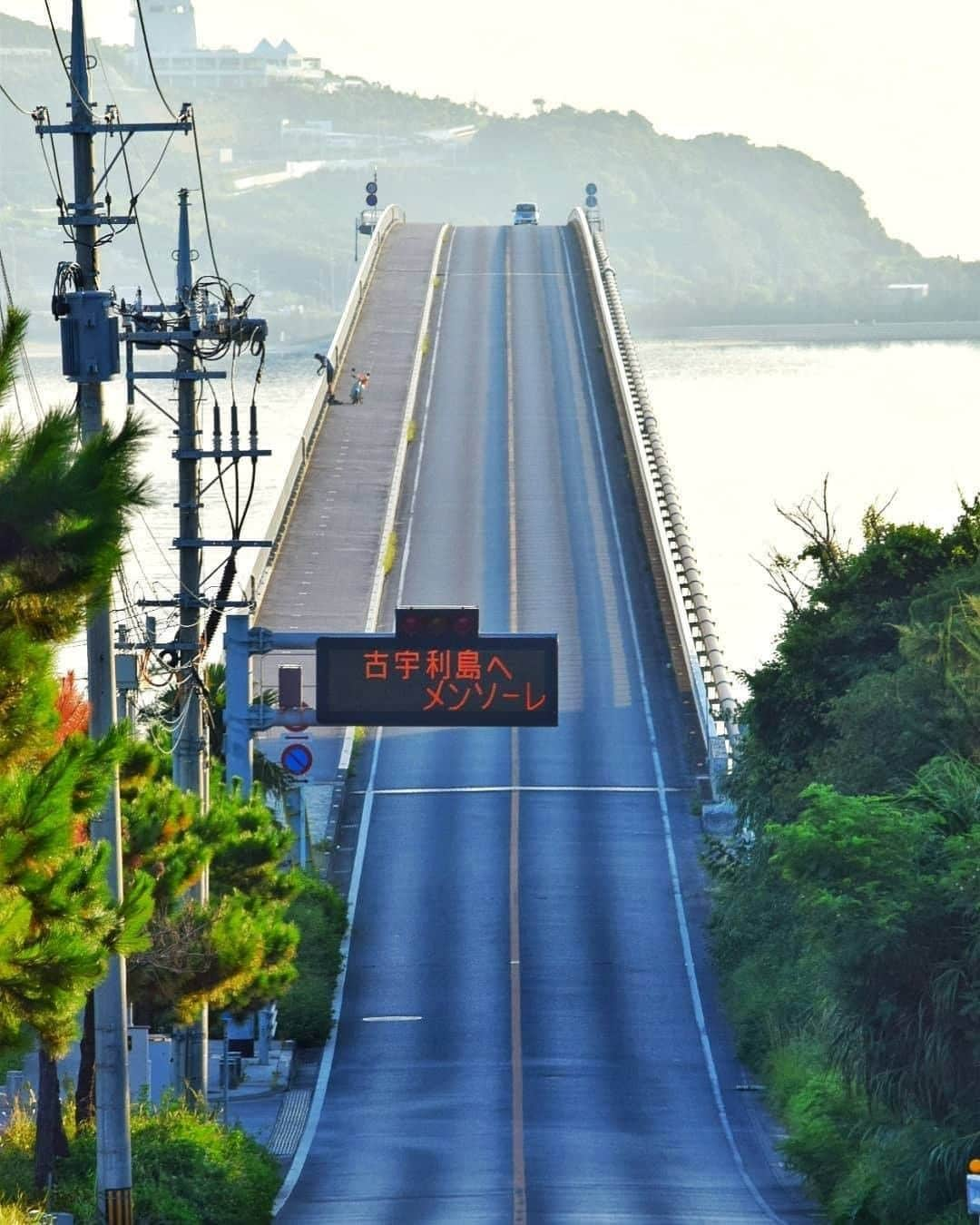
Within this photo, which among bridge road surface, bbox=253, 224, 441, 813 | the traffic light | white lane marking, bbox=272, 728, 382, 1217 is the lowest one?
white lane marking, bbox=272, 728, 382, 1217

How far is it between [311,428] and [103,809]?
2907 inches

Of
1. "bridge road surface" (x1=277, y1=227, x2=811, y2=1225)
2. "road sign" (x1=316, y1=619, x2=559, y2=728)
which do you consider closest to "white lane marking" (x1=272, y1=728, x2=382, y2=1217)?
"bridge road surface" (x1=277, y1=227, x2=811, y2=1225)

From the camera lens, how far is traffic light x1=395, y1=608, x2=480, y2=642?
34.9 metres

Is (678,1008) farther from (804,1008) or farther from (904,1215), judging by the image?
(904,1215)

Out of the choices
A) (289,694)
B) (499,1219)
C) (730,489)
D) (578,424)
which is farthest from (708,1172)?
(730,489)

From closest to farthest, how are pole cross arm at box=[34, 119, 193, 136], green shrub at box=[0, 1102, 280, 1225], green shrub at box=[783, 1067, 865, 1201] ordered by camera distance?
pole cross arm at box=[34, 119, 193, 136]
green shrub at box=[0, 1102, 280, 1225]
green shrub at box=[783, 1067, 865, 1201]

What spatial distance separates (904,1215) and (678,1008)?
59.1 feet

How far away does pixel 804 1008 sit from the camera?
40.9 m

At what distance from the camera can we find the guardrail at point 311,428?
73.9 m

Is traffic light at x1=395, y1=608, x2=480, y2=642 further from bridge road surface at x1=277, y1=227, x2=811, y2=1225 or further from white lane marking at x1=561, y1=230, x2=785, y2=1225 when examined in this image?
white lane marking at x1=561, y1=230, x2=785, y2=1225

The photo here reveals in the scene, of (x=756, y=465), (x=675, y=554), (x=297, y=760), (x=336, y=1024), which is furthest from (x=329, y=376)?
(x=336, y=1024)

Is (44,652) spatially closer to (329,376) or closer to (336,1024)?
(336,1024)

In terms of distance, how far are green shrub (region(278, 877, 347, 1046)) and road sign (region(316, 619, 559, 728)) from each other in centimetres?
988

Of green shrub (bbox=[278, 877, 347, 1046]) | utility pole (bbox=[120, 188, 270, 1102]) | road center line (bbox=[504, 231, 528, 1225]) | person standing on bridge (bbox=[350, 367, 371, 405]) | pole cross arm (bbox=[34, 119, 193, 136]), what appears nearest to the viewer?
pole cross arm (bbox=[34, 119, 193, 136])
